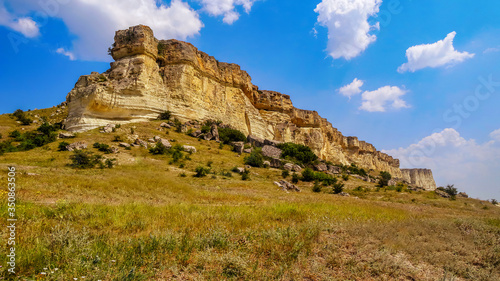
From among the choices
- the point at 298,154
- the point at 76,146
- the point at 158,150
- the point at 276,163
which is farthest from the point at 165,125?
the point at 298,154

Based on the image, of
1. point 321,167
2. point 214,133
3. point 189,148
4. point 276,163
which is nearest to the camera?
point 189,148

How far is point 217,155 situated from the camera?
89.6 ft

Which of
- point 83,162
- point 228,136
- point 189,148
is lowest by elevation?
point 83,162

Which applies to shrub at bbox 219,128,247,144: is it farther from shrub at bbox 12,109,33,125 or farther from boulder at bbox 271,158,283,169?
shrub at bbox 12,109,33,125

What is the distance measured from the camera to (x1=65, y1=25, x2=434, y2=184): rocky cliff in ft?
98.2

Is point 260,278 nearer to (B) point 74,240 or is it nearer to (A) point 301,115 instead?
(B) point 74,240

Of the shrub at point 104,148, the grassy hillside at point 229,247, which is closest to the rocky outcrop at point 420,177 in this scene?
the shrub at point 104,148

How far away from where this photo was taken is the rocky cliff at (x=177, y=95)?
29.9 meters

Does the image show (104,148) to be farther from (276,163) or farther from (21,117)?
(21,117)

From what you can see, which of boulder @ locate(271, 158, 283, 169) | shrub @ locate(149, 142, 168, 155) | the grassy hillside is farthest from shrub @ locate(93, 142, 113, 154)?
boulder @ locate(271, 158, 283, 169)

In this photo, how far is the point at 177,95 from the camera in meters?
36.6

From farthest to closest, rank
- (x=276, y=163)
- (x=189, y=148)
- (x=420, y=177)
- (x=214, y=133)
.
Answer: (x=420, y=177), (x=214, y=133), (x=276, y=163), (x=189, y=148)

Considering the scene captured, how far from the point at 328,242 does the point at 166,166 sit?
1795 cm

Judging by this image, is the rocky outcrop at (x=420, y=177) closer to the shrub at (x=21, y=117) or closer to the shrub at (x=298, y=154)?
the shrub at (x=298, y=154)
